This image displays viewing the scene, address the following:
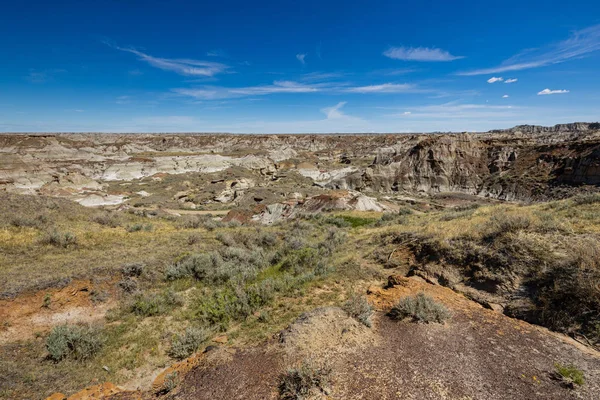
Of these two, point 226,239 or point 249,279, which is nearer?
point 249,279

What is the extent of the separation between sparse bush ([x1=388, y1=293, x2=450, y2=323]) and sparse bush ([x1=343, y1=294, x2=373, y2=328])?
Answer: 0.57 meters

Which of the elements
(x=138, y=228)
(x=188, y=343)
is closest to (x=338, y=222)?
(x=138, y=228)

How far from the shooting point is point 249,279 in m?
10.4

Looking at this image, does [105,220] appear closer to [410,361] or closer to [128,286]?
[128,286]

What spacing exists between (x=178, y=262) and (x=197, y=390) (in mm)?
6976

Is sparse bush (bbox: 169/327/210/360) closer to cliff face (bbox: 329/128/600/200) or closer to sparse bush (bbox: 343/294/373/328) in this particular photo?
sparse bush (bbox: 343/294/373/328)

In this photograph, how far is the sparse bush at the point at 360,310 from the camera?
20.1 ft

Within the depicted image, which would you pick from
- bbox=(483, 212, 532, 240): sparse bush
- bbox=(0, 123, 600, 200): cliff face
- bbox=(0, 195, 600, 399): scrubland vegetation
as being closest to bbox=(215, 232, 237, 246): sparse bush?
bbox=(0, 195, 600, 399): scrubland vegetation

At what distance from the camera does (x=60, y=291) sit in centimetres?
834

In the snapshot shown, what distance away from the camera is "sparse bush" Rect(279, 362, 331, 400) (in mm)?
4258

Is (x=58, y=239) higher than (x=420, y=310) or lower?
lower

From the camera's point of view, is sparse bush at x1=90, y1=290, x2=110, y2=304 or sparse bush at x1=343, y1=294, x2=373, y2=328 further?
sparse bush at x1=90, y1=290, x2=110, y2=304

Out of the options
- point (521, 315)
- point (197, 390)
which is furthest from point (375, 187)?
point (197, 390)

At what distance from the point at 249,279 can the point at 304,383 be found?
640 centimetres
